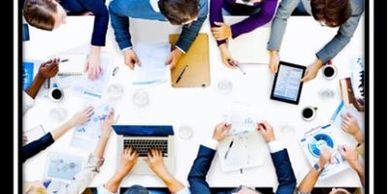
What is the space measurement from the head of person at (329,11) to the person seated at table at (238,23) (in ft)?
0.51

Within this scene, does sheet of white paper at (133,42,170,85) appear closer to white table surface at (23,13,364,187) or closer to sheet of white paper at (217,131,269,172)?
white table surface at (23,13,364,187)

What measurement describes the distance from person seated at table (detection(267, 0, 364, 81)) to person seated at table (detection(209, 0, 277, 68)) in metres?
0.05

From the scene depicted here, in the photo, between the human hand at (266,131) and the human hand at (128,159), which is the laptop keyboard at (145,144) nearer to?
the human hand at (128,159)

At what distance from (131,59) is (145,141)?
31 centimetres

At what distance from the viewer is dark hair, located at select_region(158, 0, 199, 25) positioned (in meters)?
2.53

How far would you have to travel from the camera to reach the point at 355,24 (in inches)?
100

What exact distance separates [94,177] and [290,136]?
74 cm

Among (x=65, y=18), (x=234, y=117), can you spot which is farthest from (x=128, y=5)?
(x=234, y=117)

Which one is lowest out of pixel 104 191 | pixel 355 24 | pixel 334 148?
pixel 104 191

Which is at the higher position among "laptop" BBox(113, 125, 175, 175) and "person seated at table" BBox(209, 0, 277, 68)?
"person seated at table" BBox(209, 0, 277, 68)

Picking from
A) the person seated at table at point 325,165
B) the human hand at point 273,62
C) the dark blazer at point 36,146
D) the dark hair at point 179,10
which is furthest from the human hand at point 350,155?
the dark blazer at point 36,146

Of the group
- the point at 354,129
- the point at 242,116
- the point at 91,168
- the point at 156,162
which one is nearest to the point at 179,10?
the point at 242,116

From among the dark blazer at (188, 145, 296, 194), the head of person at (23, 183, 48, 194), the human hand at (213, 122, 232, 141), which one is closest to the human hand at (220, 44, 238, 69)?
the human hand at (213, 122, 232, 141)
